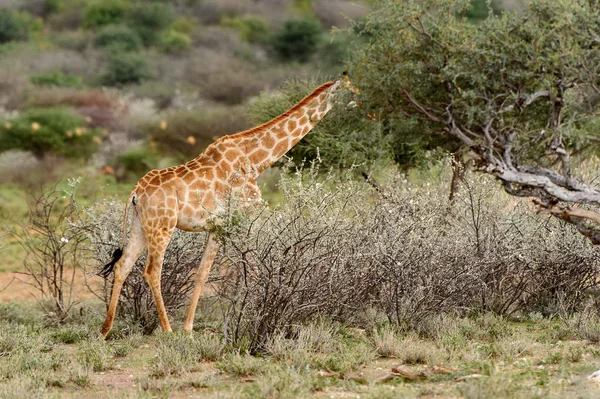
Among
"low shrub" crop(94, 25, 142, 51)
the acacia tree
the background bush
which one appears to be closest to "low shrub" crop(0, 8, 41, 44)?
"low shrub" crop(94, 25, 142, 51)

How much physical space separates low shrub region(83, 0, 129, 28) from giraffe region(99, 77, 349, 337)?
37.2 m

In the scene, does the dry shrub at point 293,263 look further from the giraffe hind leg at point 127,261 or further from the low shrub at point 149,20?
the low shrub at point 149,20

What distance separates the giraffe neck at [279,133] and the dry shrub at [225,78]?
77.8 ft

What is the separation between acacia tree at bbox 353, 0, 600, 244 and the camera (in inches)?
324

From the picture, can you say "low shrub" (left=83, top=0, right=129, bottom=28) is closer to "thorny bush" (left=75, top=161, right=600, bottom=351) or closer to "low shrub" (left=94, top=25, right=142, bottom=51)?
"low shrub" (left=94, top=25, right=142, bottom=51)

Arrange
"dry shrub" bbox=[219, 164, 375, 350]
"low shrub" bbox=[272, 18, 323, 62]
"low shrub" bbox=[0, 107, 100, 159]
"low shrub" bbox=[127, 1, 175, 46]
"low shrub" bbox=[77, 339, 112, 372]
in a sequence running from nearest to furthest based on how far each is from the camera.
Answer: "low shrub" bbox=[77, 339, 112, 372] → "dry shrub" bbox=[219, 164, 375, 350] → "low shrub" bbox=[0, 107, 100, 159] → "low shrub" bbox=[272, 18, 323, 62] → "low shrub" bbox=[127, 1, 175, 46]

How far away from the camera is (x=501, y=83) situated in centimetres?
906

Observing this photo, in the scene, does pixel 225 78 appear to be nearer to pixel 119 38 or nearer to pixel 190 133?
pixel 119 38

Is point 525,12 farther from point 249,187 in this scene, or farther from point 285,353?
point 285,353

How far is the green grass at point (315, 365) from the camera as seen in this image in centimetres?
583

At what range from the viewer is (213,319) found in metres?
9.15

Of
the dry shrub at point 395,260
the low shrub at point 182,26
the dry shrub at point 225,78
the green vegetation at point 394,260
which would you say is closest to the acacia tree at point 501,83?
the green vegetation at point 394,260

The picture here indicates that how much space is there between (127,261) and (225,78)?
87.6ft

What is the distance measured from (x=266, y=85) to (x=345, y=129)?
73.8 feet
